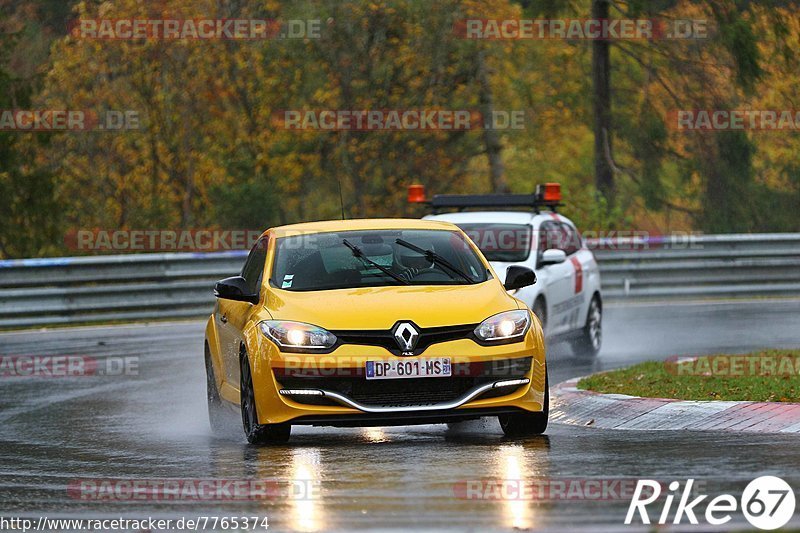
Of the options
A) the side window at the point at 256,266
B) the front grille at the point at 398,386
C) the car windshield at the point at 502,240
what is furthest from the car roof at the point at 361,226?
the car windshield at the point at 502,240

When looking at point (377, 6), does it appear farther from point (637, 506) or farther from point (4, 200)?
point (637, 506)

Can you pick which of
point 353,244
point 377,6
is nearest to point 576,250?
point 353,244

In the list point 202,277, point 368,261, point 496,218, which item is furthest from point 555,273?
point 202,277

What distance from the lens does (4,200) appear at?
91.2 feet

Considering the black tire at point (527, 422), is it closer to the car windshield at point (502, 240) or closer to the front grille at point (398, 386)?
the front grille at point (398, 386)

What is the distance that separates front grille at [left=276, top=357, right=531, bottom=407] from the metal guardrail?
1379 centimetres

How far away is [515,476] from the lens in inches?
347

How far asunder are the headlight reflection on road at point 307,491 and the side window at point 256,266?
1.84m

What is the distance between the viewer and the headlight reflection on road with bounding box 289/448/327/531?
7.52 m

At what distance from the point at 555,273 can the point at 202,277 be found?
29.1ft

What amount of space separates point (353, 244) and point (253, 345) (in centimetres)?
140

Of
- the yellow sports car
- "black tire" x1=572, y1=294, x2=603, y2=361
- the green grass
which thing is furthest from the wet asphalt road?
"black tire" x1=572, y1=294, x2=603, y2=361

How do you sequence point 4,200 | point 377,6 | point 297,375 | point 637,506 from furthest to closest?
point 377,6 < point 4,200 < point 297,375 < point 637,506

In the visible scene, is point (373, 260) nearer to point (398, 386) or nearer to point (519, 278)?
point (519, 278)
